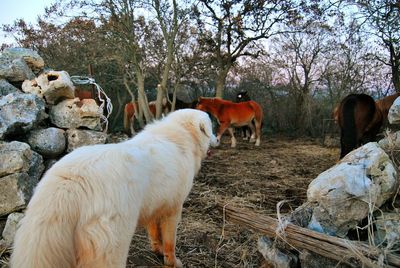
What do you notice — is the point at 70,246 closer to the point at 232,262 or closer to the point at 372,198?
the point at 232,262

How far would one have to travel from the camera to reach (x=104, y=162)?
2.23 meters

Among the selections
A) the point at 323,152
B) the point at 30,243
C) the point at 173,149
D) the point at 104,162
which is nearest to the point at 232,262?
the point at 173,149

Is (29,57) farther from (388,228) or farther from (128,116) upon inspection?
(128,116)

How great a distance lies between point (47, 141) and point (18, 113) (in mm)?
487

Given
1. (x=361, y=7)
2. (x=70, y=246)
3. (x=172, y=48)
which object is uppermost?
(x=361, y=7)

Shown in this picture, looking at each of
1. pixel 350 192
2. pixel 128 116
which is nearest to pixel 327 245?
pixel 350 192

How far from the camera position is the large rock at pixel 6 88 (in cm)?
449

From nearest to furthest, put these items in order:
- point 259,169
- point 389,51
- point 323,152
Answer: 1. point 259,169
2. point 323,152
3. point 389,51

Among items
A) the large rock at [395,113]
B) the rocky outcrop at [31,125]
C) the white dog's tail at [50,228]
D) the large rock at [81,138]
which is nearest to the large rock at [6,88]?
the rocky outcrop at [31,125]

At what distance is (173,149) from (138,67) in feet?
26.6

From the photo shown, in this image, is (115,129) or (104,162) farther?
(115,129)

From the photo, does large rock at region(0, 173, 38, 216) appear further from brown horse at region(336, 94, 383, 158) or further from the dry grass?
brown horse at region(336, 94, 383, 158)

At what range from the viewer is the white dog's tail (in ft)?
6.14

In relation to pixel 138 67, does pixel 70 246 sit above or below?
below
